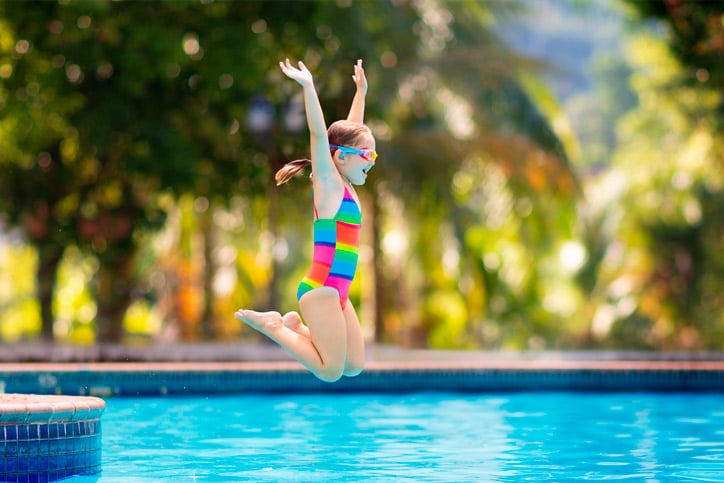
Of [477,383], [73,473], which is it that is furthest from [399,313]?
[73,473]

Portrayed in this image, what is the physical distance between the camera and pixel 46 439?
25.1ft

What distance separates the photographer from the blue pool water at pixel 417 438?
8367 millimetres

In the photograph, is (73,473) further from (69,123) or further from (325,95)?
(325,95)

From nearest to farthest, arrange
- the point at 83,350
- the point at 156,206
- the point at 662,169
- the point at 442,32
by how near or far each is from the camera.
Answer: the point at 83,350 → the point at 156,206 → the point at 442,32 → the point at 662,169

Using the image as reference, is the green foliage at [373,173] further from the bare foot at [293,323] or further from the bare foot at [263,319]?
the bare foot at [263,319]

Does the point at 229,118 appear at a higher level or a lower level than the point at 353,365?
higher

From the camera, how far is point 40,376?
13977mm

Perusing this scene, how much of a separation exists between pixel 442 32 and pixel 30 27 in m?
8.16

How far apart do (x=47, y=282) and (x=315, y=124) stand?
14.0m

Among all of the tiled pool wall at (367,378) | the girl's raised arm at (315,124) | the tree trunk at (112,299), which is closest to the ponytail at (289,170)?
the girl's raised arm at (315,124)

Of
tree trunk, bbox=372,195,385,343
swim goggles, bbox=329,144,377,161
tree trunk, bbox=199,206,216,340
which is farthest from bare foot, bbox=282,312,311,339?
tree trunk, bbox=199,206,216,340

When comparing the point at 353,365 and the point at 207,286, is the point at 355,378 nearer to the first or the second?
the point at 353,365

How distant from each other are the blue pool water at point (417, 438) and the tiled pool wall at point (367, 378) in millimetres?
235

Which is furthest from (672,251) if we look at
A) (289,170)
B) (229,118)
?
(289,170)
